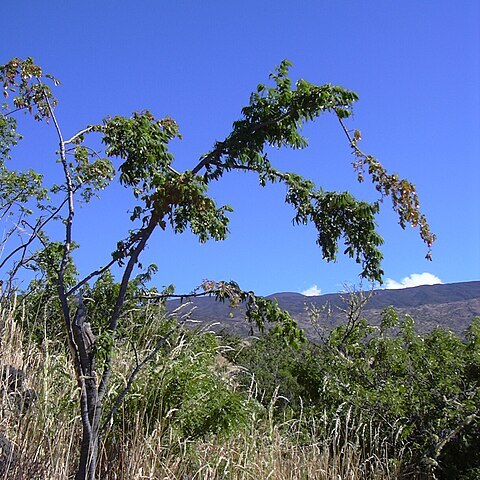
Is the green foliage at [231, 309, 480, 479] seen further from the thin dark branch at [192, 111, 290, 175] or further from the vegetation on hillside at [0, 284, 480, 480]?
the thin dark branch at [192, 111, 290, 175]

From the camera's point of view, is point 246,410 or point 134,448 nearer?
point 134,448

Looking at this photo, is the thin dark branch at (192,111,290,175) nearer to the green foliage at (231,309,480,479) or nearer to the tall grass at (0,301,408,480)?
the tall grass at (0,301,408,480)

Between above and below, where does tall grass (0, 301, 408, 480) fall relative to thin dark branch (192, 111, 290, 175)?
below

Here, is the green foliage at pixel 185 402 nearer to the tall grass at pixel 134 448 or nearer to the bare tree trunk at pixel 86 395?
the tall grass at pixel 134 448

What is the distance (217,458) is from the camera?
181 inches

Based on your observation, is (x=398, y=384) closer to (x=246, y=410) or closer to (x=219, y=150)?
(x=246, y=410)

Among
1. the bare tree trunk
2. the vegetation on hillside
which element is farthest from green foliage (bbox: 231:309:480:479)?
the bare tree trunk

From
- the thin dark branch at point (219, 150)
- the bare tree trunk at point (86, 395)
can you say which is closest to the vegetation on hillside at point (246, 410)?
the bare tree trunk at point (86, 395)

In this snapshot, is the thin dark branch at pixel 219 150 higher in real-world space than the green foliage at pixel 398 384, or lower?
higher

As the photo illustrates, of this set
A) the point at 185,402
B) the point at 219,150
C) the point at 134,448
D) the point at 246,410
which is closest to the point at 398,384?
the point at 246,410

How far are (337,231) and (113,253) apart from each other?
138 cm

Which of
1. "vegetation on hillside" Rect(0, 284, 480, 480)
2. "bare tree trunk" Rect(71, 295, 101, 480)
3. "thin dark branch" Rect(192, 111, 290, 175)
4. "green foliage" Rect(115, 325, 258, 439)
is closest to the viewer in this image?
"bare tree trunk" Rect(71, 295, 101, 480)

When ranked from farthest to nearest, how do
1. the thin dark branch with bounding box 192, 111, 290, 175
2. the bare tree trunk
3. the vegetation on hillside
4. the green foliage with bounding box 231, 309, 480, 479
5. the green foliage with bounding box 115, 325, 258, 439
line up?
1. the green foliage with bounding box 231, 309, 480, 479
2. the green foliage with bounding box 115, 325, 258, 439
3. the vegetation on hillside
4. the thin dark branch with bounding box 192, 111, 290, 175
5. the bare tree trunk

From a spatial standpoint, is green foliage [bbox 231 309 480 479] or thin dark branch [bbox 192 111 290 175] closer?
thin dark branch [bbox 192 111 290 175]
